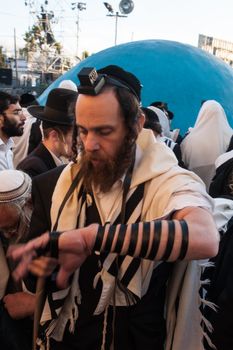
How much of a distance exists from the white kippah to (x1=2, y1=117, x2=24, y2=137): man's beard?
2302mm

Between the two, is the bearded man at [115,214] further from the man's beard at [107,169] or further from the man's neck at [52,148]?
the man's neck at [52,148]

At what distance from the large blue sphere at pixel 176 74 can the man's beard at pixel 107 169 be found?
7175 millimetres

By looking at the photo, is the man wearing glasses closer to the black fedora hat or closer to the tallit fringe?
the black fedora hat

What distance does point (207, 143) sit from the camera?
4.40 meters

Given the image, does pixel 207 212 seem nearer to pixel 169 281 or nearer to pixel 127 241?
pixel 127 241

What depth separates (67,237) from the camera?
975 millimetres

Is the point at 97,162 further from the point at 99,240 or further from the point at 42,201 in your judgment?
the point at 99,240

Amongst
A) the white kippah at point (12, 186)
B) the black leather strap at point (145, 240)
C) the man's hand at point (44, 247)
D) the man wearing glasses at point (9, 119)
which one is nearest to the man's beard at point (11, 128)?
the man wearing glasses at point (9, 119)

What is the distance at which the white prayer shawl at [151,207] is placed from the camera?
1262 millimetres

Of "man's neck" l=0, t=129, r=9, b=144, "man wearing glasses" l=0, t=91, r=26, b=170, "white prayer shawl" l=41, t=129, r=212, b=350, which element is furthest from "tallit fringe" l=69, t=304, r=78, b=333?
"man's neck" l=0, t=129, r=9, b=144

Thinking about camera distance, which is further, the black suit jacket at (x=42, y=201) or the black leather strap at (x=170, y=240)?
the black suit jacket at (x=42, y=201)

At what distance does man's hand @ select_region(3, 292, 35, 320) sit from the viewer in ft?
5.49

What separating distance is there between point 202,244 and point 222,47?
2820 inches

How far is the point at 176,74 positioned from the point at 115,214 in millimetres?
8097
